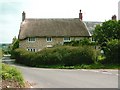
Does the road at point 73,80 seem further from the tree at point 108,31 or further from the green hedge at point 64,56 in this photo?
the tree at point 108,31

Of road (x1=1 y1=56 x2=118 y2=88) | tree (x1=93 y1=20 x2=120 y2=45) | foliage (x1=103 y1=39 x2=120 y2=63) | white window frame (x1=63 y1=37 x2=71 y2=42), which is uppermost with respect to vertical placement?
tree (x1=93 y1=20 x2=120 y2=45)

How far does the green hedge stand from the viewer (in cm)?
3644

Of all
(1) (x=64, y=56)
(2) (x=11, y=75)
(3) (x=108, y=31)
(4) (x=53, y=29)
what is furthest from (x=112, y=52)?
(4) (x=53, y=29)

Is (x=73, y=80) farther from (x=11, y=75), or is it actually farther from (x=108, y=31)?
(x=108, y=31)

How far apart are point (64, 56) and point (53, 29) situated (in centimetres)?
2223

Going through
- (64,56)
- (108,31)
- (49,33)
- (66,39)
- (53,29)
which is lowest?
(64,56)

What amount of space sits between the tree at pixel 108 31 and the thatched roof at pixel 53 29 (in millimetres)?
8899

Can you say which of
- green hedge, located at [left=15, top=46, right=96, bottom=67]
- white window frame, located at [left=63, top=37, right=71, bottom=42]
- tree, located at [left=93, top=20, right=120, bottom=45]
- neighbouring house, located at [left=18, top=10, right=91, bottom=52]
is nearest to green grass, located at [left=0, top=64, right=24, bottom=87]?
green hedge, located at [left=15, top=46, right=96, bottom=67]

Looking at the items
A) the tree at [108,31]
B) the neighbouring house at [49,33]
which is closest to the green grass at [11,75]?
the tree at [108,31]

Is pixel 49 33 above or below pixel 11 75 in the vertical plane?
above

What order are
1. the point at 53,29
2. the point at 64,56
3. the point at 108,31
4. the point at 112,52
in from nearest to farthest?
1. the point at 112,52
2. the point at 64,56
3. the point at 108,31
4. the point at 53,29

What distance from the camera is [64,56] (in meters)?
37.5

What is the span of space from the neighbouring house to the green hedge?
713 inches

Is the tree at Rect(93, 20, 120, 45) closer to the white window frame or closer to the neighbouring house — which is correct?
the neighbouring house
